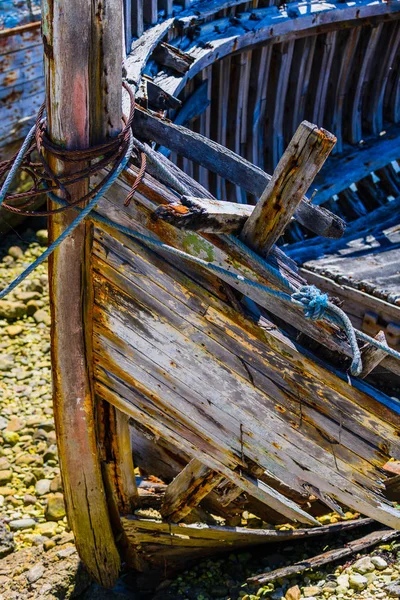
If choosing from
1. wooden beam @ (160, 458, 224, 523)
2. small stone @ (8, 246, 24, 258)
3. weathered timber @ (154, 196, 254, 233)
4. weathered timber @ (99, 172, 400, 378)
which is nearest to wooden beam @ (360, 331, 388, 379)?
weathered timber @ (99, 172, 400, 378)

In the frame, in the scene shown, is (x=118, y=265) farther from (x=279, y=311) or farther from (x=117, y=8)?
(x=117, y=8)

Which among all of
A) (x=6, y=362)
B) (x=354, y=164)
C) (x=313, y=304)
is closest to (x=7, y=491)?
(x=6, y=362)

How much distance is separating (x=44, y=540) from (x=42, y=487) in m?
0.59

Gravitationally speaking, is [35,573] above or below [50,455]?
above

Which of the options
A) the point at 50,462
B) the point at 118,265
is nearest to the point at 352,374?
the point at 118,265

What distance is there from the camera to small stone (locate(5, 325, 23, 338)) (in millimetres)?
7078

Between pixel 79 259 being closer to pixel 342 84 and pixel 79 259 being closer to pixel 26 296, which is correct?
pixel 26 296

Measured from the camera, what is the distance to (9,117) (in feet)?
26.3

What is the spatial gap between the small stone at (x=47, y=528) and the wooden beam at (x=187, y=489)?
4.83 ft

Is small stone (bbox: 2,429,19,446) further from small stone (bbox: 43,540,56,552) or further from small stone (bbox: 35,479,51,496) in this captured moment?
small stone (bbox: 43,540,56,552)

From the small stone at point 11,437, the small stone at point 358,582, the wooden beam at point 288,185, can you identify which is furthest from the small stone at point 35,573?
the wooden beam at point 288,185

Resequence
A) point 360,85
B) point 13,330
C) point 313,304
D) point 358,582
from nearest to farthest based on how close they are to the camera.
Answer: point 313,304 < point 358,582 < point 13,330 < point 360,85

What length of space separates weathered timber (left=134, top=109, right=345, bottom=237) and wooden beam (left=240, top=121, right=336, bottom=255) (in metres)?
0.23

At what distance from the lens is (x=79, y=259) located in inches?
123
